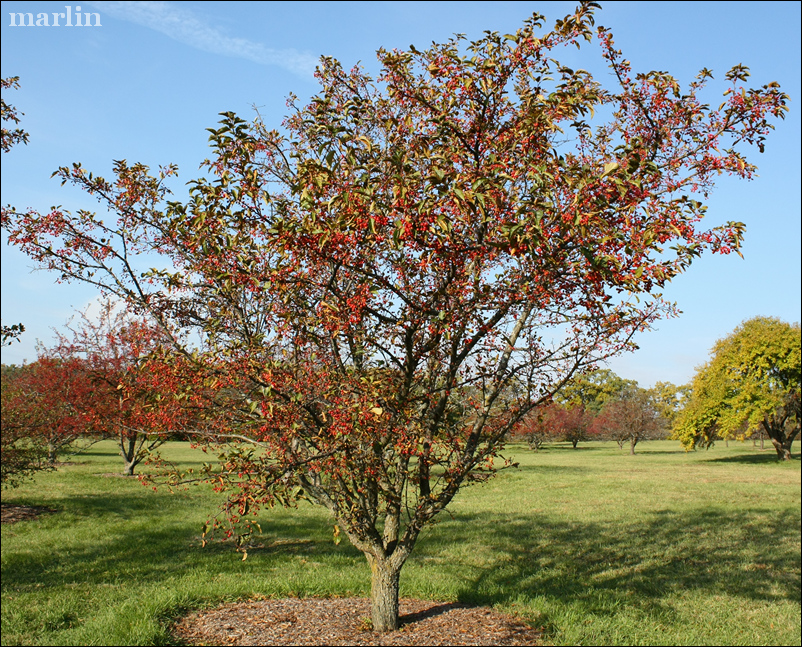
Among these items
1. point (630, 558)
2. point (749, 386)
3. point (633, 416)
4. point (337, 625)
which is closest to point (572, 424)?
point (633, 416)

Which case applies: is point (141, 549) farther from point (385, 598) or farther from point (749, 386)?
point (749, 386)

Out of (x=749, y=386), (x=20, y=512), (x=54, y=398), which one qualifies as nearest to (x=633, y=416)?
(x=749, y=386)

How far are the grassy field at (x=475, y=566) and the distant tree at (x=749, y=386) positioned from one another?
64.4 ft

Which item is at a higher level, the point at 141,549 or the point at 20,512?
the point at 20,512

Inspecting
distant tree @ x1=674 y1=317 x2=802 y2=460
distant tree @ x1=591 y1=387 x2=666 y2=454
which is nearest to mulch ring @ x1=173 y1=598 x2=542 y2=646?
distant tree @ x1=674 y1=317 x2=802 y2=460

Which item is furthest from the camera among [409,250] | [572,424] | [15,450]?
[572,424]

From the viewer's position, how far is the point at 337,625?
675 cm

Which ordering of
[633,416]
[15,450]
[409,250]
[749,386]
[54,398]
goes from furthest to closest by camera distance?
[633,416] < [749,386] < [54,398] < [15,450] < [409,250]

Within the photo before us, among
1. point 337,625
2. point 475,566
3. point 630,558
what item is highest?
point 337,625

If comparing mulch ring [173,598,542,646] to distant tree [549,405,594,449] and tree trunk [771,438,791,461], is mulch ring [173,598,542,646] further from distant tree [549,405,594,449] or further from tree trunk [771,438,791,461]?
distant tree [549,405,594,449]

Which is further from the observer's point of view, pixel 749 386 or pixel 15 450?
pixel 749 386

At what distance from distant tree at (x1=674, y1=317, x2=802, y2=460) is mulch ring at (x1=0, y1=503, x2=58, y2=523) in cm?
3779

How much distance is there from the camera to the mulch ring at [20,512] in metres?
14.8

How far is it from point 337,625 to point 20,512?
13.1 m
